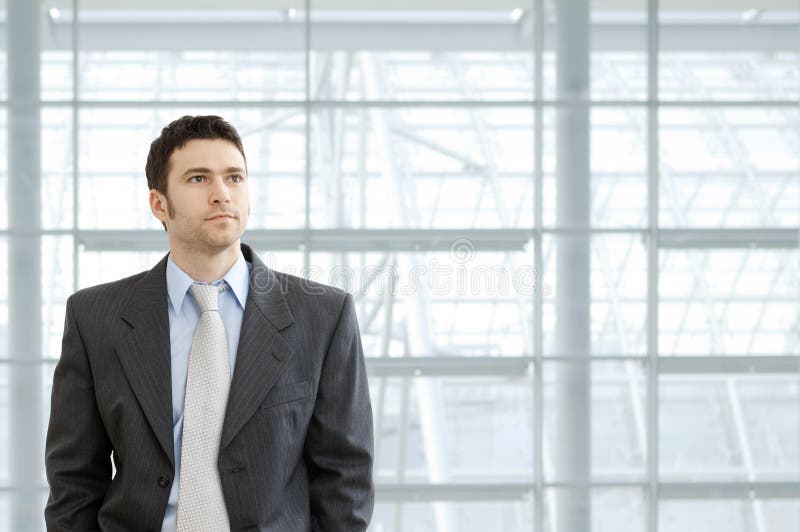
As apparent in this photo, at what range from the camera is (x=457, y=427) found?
6.07 m

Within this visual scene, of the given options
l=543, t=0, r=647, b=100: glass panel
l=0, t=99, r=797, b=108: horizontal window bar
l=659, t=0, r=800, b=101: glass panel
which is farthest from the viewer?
l=659, t=0, r=800, b=101: glass panel

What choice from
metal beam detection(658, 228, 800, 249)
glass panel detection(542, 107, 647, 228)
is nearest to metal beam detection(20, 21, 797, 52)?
glass panel detection(542, 107, 647, 228)

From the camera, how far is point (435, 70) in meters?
6.04

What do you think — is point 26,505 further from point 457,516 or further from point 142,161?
point 457,516

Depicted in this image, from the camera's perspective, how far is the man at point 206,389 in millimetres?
1997

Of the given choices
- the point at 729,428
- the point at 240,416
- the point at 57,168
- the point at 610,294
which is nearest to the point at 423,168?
the point at 610,294

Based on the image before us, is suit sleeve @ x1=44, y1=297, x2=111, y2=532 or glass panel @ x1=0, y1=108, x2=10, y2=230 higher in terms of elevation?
glass panel @ x1=0, y1=108, x2=10, y2=230

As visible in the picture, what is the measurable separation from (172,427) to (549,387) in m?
4.20

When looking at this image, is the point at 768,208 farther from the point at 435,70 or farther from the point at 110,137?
the point at 110,137

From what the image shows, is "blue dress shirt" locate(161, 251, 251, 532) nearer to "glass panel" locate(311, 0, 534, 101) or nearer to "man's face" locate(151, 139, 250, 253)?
"man's face" locate(151, 139, 250, 253)

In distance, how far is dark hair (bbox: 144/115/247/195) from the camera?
6.98 ft

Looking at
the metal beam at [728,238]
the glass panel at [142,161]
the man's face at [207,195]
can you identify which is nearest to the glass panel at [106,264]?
the glass panel at [142,161]

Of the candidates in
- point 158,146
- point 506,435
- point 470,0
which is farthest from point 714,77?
point 158,146

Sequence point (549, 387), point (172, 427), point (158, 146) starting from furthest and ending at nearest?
point (549, 387) → point (158, 146) → point (172, 427)
